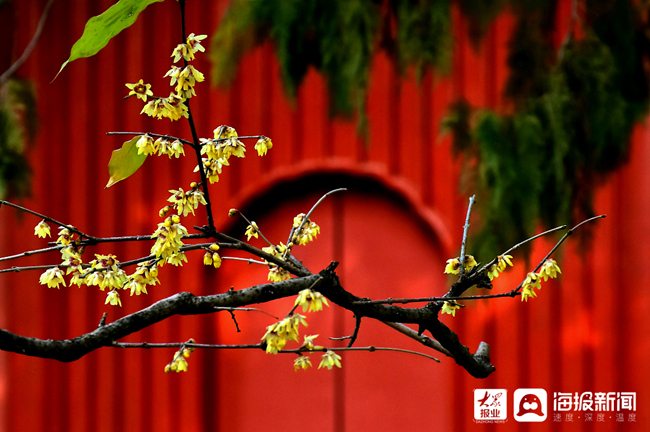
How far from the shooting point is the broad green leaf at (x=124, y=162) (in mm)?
615

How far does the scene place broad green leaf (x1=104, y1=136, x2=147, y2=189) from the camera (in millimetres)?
615

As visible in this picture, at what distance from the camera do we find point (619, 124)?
2.22 meters

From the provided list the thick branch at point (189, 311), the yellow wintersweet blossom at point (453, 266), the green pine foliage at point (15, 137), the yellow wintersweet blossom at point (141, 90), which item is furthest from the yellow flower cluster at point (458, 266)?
the green pine foliage at point (15, 137)

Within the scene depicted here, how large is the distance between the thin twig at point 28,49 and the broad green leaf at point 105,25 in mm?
2297

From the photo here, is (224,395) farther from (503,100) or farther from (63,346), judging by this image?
(63,346)

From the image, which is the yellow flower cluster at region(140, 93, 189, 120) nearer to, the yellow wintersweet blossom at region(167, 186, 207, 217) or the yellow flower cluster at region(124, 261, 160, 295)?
the yellow wintersweet blossom at region(167, 186, 207, 217)

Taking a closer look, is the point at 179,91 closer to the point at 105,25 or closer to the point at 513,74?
the point at 105,25

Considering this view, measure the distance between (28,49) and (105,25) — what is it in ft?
7.59

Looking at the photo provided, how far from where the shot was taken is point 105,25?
1.63 feet

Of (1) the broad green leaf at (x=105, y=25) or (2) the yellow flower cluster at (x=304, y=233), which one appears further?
(2) the yellow flower cluster at (x=304, y=233)

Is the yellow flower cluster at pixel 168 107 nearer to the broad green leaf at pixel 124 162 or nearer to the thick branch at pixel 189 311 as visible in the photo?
the broad green leaf at pixel 124 162

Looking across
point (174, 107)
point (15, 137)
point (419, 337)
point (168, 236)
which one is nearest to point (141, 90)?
point (174, 107)

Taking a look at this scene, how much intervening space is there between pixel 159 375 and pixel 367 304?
6.08 feet

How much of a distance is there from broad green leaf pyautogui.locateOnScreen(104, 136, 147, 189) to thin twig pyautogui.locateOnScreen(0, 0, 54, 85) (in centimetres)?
219
